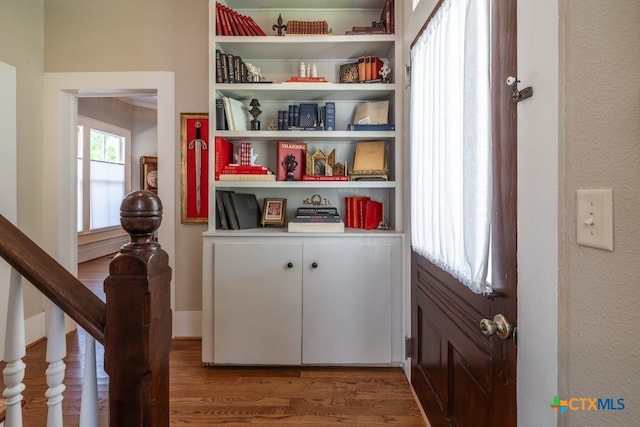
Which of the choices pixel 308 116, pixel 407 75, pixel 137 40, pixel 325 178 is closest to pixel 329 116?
pixel 308 116

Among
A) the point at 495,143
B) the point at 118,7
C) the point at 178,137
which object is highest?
the point at 118,7

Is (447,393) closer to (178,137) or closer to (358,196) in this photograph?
(358,196)

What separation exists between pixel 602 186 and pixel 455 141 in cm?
63

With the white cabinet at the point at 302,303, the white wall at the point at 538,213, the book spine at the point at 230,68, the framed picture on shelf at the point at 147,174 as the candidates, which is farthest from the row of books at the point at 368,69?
the framed picture on shelf at the point at 147,174

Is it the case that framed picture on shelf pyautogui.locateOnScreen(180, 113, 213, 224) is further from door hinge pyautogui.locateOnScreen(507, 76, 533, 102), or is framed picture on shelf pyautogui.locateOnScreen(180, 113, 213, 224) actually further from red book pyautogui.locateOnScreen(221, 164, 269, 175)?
door hinge pyautogui.locateOnScreen(507, 76, 533, 102)

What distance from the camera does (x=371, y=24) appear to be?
2352 millimetres

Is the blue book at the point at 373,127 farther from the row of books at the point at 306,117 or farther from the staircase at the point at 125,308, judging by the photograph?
the staircase at the point at 125,308

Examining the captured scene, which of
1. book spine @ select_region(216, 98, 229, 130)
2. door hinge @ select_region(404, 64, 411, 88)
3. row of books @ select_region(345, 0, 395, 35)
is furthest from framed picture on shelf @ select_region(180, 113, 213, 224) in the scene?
door hinge @ select_region(404, 64, 411, 88)

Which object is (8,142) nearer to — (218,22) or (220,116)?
(220,116)

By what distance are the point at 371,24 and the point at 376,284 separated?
195 centimetres

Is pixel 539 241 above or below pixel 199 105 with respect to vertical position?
below

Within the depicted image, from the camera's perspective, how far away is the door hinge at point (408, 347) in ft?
6.14

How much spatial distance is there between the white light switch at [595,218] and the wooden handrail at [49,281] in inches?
39.9

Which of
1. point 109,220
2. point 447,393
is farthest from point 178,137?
point 109,220
